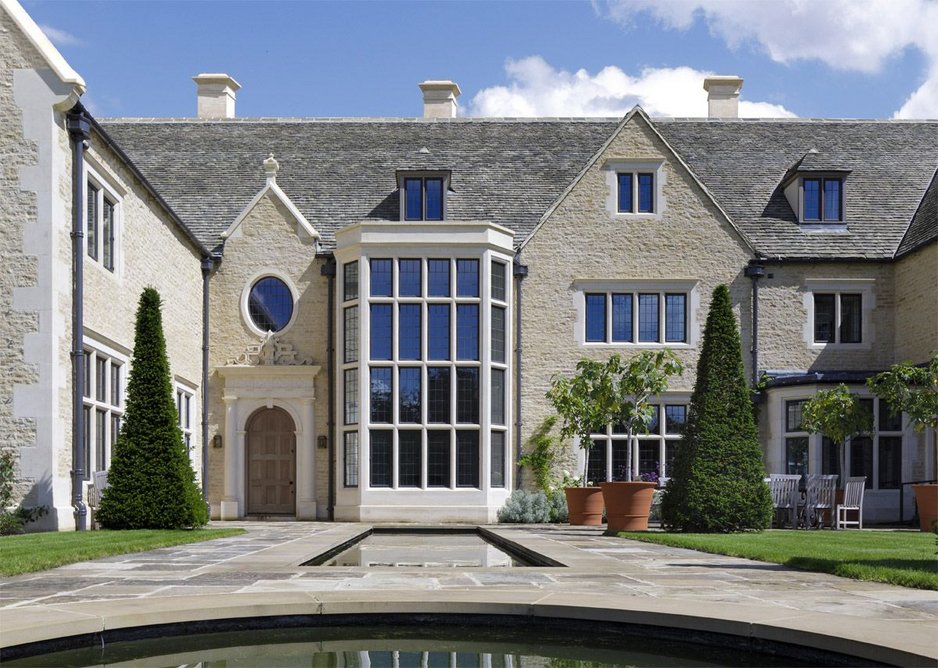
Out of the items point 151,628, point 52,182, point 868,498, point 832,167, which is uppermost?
point 832,167

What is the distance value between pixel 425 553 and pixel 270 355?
422 inches

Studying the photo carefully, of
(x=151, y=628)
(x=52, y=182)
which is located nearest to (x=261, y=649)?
(x=151, y=628)

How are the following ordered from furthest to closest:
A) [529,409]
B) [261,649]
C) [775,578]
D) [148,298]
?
[529,409] → [148,298] → [775,578] → [261,649]

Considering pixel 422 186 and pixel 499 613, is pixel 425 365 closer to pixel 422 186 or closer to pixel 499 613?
pixel 422 186

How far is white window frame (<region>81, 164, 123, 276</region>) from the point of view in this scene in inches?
635

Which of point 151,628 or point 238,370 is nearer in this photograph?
point 151,628

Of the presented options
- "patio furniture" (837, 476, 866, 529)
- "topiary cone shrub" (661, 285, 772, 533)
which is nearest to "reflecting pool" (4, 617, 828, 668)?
"topiary cone shrub" (661, 285, 772, 533)

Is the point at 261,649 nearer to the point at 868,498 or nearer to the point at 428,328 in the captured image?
the point at 428,328

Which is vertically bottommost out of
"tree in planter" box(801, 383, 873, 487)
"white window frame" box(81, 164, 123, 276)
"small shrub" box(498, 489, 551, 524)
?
"small shrub" box(498, 489, 551, 524)

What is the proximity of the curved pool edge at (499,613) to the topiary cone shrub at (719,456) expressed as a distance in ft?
30.9

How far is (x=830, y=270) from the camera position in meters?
23.9

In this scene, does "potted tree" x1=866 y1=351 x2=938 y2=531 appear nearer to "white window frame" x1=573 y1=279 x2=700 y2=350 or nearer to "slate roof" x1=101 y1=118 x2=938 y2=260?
"white window frame" x1=573 y1=279 x2=700 y2=350

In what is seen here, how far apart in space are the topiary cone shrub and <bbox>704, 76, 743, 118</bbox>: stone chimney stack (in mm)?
13221

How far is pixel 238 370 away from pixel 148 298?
687cm
